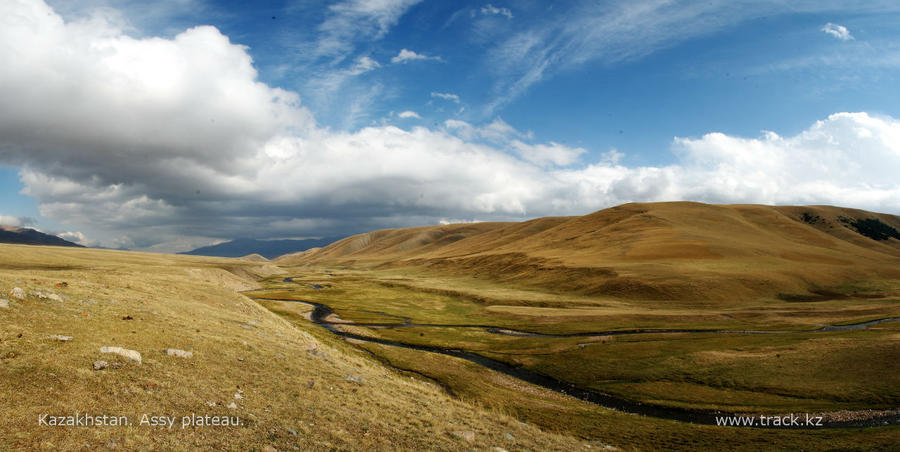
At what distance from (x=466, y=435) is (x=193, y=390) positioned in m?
15.5

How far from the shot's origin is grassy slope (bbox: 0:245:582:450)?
16.1 meters

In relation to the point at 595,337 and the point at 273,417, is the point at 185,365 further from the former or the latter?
the point at 595,337

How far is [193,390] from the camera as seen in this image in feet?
68.7

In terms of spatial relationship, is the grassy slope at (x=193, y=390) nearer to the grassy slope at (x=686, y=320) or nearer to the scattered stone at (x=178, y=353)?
the scattered stone at (x=178, y=353)

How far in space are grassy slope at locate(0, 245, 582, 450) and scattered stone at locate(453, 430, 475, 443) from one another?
0.34 metres

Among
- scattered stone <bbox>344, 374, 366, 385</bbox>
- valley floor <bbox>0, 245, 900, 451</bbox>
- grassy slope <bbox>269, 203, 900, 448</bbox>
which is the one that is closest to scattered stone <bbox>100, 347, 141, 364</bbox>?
valley floor <bbox>0, 245, 900, 451</bbox>

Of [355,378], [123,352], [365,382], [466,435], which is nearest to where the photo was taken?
[123,352]

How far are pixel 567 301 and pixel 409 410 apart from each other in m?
104

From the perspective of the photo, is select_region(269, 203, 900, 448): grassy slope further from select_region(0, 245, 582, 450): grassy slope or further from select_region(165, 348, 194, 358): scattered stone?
select_region(165, 348, 194, 358): scattered stone

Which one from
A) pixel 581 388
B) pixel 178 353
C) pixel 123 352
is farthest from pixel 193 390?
pixel 581 388

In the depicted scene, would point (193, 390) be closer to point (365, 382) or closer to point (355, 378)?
point (355, 378)

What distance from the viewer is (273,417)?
2041cm

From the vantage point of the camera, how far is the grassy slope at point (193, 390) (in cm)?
1606

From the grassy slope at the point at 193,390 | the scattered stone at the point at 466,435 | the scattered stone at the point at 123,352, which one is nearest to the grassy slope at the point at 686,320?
the scattered stone at the point at 466,435
